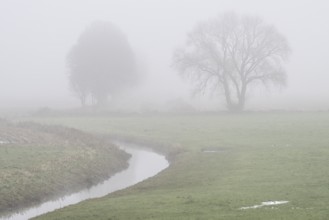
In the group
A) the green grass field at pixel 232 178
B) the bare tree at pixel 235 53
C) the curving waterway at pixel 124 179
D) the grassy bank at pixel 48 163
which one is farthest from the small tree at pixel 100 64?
the curving waterway at pixel 124 179

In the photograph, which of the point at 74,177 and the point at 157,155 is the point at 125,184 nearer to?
the point at 74,177

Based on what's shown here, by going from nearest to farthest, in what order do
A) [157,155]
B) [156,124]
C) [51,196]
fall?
[51,196] < [157,155] < [156,124]

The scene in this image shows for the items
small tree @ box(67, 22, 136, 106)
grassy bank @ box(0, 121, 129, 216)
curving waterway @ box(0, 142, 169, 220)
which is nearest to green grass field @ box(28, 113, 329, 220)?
curving waterway @ box(0, 142, 169, 220)

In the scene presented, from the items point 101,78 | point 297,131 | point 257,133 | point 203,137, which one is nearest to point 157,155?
point 203,137

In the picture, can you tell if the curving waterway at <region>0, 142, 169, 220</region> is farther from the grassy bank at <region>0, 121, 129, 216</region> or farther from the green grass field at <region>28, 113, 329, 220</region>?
the green grass field at <region>28, 113, 329, 220</region>

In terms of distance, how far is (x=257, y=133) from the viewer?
46.8 meters

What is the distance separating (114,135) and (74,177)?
22608 millimetres

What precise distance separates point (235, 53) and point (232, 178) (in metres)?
50.7

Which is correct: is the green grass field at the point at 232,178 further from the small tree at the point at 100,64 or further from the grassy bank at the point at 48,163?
the small tree at the point at 100,64

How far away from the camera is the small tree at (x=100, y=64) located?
9138cm

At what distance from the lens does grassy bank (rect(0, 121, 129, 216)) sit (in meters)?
26.0

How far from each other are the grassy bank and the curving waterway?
0.59 metres

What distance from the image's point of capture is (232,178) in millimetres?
26641

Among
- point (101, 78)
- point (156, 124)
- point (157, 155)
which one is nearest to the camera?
point (157, 155)
